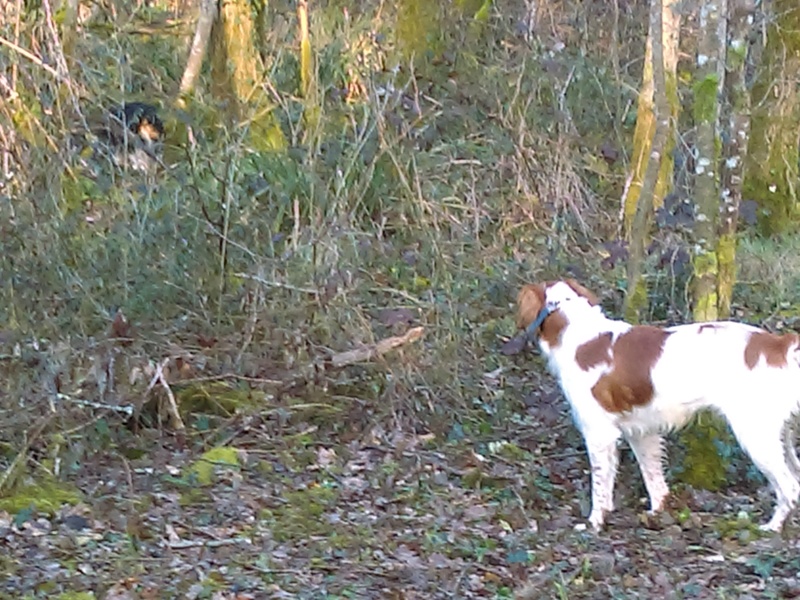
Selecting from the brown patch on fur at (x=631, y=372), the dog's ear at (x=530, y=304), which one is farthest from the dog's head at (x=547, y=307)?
the brown patch on fur at (x=631, y=372)

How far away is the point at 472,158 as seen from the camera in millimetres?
11109

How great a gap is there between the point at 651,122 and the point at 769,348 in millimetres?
6188

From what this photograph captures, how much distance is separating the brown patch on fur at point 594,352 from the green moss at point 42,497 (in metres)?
2.68

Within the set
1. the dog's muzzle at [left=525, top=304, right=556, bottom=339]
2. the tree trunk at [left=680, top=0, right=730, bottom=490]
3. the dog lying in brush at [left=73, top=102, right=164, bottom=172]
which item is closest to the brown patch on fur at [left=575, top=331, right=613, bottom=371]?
the dog's muzzle at [left=525, top=304, right=556, bottom=339]

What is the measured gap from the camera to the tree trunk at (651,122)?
9883 millimetres

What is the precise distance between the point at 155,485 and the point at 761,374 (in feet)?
10.4

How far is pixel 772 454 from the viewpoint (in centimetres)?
579

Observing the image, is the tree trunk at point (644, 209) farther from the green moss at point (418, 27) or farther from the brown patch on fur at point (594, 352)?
the green moss at point (418, 27)

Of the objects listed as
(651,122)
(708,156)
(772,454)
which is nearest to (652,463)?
(772,454)

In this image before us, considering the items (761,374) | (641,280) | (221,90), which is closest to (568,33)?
(221,90)

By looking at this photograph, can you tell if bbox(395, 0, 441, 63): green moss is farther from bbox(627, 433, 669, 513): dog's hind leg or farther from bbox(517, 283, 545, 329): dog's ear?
bbox(627, 433, 669, 513): dog's hind leg

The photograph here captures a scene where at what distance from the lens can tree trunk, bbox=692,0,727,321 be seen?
21.0ft

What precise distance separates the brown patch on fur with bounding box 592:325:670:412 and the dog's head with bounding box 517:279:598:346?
16.3 inches

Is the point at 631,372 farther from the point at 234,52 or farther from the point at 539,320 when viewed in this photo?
the point at 234,52
